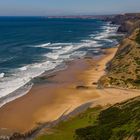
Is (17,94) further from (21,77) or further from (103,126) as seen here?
(103,126)

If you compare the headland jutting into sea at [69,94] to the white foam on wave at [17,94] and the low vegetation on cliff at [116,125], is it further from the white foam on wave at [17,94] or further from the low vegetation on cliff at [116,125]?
the white foam on wave at [17,94]

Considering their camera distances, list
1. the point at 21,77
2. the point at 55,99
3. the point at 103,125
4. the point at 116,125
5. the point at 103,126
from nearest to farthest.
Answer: the point at 116,125 < the point at 103,126 < the point at 103,125 < the point at 55,99 < the point at 21,77

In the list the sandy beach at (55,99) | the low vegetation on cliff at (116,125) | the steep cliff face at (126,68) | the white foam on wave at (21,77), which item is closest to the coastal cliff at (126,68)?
the steep cliff face at (126,68)

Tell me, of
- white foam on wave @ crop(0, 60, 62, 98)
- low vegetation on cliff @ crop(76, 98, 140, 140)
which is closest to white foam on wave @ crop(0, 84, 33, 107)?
white foam on wave @ crop(0, 60, 62, 98)

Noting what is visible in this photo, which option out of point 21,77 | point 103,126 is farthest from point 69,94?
point 103,126

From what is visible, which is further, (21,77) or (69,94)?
(21,77)

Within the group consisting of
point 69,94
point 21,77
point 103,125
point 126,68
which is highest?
point 103,125

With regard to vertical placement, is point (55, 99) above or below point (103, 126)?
below

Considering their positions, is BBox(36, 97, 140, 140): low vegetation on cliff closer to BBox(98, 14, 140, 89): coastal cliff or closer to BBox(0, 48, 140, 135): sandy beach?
BBox(0, 48, 140, 135): sandy beach
